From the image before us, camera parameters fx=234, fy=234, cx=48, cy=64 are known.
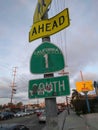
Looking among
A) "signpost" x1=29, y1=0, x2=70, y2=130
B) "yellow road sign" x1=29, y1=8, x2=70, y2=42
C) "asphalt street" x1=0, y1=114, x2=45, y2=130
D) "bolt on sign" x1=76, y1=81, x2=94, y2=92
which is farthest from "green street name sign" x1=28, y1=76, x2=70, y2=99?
"bolt on sign" x1=76, y1=81, x2=94, y2=92

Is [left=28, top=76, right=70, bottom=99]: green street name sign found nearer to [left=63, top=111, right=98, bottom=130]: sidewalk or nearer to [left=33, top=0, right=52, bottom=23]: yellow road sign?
[left=33, top=0, right=52, bottom=23]: yellow road sign

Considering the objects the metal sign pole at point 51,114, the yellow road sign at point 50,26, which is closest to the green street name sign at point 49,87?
the metal sign pole at point 51,114

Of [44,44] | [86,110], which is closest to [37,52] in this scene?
[44,44]

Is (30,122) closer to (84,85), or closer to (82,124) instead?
(82,124)

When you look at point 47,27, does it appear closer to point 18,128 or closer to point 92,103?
point 18,128

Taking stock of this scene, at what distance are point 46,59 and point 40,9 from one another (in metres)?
1.16

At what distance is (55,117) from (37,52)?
Result: 1.20 meters

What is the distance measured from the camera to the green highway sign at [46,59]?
411 cm

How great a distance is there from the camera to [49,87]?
398 cm

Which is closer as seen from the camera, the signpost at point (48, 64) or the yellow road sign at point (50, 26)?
the signpost at point (48, 64)

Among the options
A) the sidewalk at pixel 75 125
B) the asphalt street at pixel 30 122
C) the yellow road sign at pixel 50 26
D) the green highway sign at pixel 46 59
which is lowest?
the asphalt street at pixel 30 122

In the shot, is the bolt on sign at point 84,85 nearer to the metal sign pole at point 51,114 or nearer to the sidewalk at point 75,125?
the sidewalk at point 75,125

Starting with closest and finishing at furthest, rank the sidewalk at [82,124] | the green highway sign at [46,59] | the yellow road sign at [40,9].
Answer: the green highway sign at [46,59]
the yellow road sign at [40,9]
the sidewalk at [82,124]

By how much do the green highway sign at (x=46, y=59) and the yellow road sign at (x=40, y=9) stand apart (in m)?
0.71
